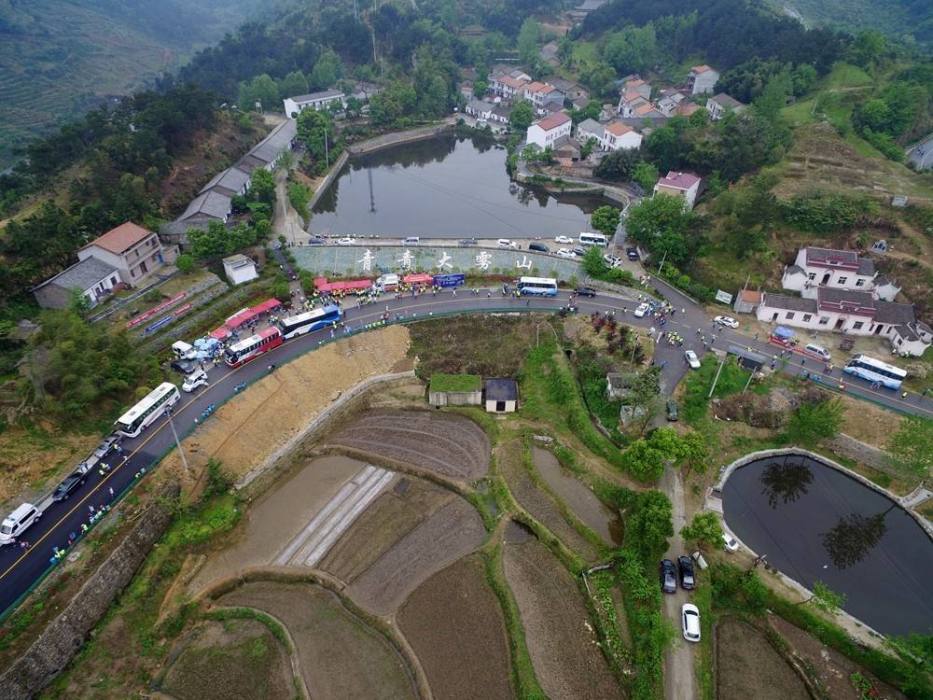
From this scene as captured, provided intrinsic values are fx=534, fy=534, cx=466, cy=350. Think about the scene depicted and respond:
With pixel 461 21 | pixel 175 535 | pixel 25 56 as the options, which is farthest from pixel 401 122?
pixel 25 56

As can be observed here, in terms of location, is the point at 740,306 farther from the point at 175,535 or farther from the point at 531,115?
the point at 531,115

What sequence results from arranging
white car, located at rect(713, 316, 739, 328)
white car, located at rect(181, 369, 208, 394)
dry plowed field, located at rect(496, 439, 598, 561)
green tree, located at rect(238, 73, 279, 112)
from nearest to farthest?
dry plowed field, located at rect(496, 439, 598, 561)
white car, located at rect(181, 369, 208, 394)
white car, located at rect(713, 316, 739, 328)
green tree, located at rect(238, 73, 279, 112)

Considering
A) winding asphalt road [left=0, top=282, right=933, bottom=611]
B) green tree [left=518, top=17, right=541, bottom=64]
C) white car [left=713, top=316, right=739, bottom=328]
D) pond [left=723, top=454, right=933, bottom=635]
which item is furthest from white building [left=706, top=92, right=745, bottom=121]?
pond [left=723, top=454, right=933, bottom=635]

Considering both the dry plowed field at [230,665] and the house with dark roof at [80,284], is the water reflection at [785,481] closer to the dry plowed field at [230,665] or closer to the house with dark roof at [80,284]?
the dry plowed field at [230,665]

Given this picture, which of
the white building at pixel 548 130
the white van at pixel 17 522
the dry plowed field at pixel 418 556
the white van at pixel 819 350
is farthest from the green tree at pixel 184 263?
the white building at pixel 548 130

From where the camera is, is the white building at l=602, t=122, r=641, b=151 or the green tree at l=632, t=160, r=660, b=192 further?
the white building at l=602, t=122, r=641, b=151

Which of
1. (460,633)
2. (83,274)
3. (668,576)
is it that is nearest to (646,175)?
(668,576)

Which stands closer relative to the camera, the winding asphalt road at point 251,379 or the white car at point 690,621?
the white car at point 690,621

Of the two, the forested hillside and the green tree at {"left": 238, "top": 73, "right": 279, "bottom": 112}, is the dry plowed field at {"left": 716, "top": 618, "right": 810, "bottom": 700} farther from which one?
the forested hillside
